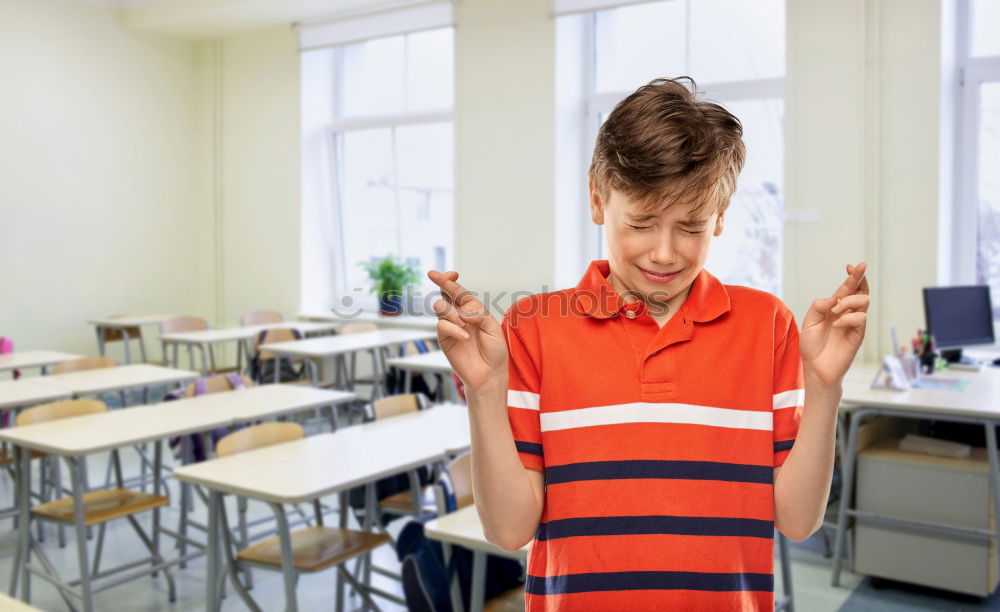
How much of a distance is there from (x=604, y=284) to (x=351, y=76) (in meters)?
7.21

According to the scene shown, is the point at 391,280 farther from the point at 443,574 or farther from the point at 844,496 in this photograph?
the point at 443,574

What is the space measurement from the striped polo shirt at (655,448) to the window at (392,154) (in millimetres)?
5778

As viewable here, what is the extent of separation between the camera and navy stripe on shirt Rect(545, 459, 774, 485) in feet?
2.87

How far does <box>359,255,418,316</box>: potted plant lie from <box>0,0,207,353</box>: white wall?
250cm

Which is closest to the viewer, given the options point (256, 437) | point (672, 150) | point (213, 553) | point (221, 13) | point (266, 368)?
point (672, 150)

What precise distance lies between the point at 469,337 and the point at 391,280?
6.04 m

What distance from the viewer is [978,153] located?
4.71 m

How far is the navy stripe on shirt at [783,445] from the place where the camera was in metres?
0.90

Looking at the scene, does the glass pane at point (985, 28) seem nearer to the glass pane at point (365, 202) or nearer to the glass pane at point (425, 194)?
the glass pane at point (425, 194)

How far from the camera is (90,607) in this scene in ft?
9.11

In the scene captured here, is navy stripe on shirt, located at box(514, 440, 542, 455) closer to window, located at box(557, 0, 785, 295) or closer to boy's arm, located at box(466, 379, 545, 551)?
boy's arm, located at box(466, 379, 545, 551)

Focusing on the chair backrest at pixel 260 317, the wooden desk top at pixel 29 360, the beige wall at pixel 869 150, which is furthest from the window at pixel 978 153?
the wooden desk top at pixel 29 360

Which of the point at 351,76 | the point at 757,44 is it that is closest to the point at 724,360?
the point at 757,44

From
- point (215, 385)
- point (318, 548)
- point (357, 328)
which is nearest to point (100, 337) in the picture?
point (357, 328)
